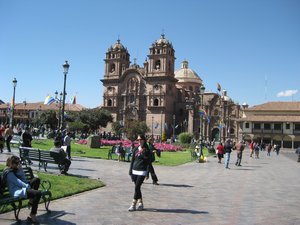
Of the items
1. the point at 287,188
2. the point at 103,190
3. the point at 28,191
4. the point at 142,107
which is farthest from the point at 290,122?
the point at 28,191

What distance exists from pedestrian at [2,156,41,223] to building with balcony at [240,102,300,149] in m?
61.2

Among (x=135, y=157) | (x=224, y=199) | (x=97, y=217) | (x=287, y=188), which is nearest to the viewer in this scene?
(x=97, y=217)

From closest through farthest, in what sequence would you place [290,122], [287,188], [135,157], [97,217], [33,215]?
[33,215]
[97,217]
[135,157]
[287,188]
[290,122]

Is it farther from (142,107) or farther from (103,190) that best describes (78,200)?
(142,107)

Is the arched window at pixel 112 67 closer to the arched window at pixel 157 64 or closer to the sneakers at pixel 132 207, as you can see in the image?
the arched window at pixel 157 64

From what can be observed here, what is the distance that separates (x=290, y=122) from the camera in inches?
2464

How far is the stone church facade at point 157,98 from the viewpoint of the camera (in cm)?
7156

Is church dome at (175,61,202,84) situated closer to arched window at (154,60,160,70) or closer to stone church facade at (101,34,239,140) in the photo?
stone church facade at (101,34,239,140)

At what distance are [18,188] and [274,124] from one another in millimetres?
62727

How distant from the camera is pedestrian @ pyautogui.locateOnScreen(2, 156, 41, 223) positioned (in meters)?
6.43

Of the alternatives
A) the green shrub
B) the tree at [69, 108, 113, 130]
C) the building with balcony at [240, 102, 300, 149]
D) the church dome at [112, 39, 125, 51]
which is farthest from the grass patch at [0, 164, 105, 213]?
the church dome at [112, 39, 125, 51]

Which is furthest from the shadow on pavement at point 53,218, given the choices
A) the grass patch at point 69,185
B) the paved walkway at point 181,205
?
the grass patch at point 69,185

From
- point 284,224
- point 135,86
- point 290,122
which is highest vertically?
point 135,86

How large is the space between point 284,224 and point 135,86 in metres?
69.5
